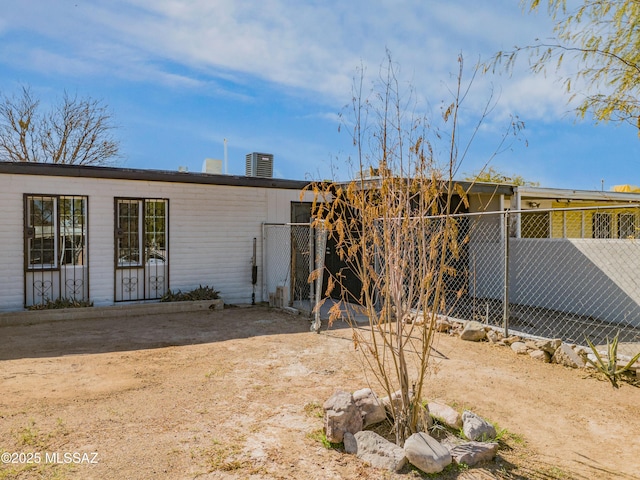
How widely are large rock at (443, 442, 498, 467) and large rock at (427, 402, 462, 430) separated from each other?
31 cm

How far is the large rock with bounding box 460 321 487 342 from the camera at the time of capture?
20.9 feet

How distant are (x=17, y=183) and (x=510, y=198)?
1031cm

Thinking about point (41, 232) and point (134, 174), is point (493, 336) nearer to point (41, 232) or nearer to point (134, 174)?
point (134, 174)

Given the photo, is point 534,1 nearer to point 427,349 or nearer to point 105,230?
point 427,349

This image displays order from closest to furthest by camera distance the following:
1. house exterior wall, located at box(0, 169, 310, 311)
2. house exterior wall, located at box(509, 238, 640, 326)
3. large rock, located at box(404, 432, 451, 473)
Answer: large rock, located at box(404, 432, 451, 473)
house exterior wall, located at box(0, 169, 310, 311)
house exterior wall, located at box(509, 238, 640, 326)

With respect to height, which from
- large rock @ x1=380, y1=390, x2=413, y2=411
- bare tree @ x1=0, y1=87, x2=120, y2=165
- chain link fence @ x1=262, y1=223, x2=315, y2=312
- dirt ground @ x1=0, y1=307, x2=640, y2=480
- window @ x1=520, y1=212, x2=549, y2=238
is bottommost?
dirt ground @ x1=0, y1=307, x2=640, y2=480

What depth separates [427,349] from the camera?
3180 millimetres

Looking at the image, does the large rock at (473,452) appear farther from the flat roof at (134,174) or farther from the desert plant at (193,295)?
A: the flat roof at (134,174)

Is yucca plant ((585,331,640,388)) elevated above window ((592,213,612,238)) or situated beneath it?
situated beneath

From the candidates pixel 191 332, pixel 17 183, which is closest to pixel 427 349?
pixel 191 332

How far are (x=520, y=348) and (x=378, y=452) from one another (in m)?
3.55

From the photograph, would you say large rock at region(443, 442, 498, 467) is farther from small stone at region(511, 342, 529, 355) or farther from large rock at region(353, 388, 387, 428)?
small stone at region(511, 342, 529, 355)

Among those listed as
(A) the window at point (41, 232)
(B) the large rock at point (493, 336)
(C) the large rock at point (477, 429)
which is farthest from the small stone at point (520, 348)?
(A) the window at point (41, 232)

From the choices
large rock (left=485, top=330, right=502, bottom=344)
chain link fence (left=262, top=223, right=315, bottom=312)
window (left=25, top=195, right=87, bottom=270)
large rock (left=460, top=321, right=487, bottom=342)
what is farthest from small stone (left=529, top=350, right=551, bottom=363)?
window (left=25, top=195, right=87, bottom=270)
